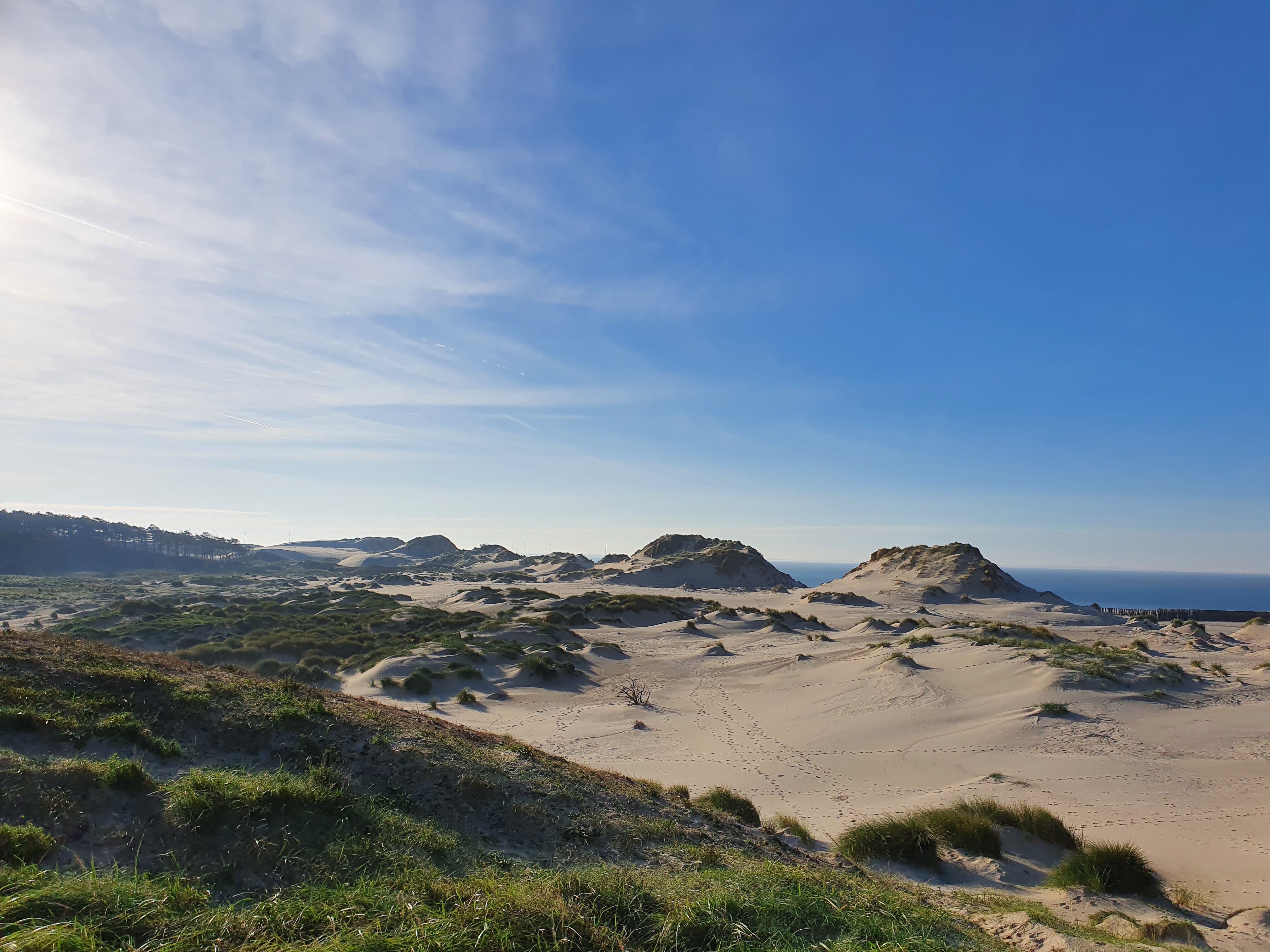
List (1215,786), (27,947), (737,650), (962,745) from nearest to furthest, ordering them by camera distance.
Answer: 1. (27,947)
2. (1215,786)
3. (962,745)
4. (737,650)

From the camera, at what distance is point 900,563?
71.1 m

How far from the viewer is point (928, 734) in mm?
16172

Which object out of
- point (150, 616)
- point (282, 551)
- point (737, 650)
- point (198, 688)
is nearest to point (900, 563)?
point (737, 650)

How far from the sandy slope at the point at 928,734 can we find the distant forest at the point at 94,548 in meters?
119

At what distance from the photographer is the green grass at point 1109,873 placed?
7328 mm

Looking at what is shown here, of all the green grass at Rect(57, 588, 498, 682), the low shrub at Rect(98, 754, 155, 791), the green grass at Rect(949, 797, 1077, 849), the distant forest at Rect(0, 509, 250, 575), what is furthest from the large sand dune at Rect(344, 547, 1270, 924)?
the distant forest at Rect(0, 509, 250, 575)

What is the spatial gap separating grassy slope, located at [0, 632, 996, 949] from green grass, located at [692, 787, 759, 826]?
0.92 metres

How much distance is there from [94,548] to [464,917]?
6007 inches

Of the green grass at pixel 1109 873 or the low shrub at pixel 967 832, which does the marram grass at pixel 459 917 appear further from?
the low shrub at pixel 967 832

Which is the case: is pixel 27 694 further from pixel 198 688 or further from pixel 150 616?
pixel 150 616

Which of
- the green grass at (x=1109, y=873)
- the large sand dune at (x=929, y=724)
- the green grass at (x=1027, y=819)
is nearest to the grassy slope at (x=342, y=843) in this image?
the green grass at (x=1109, y=873)

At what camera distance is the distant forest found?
10725 centimetres

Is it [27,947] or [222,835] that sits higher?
[27,947]

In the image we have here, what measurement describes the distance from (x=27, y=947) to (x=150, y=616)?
4178 centimetres
